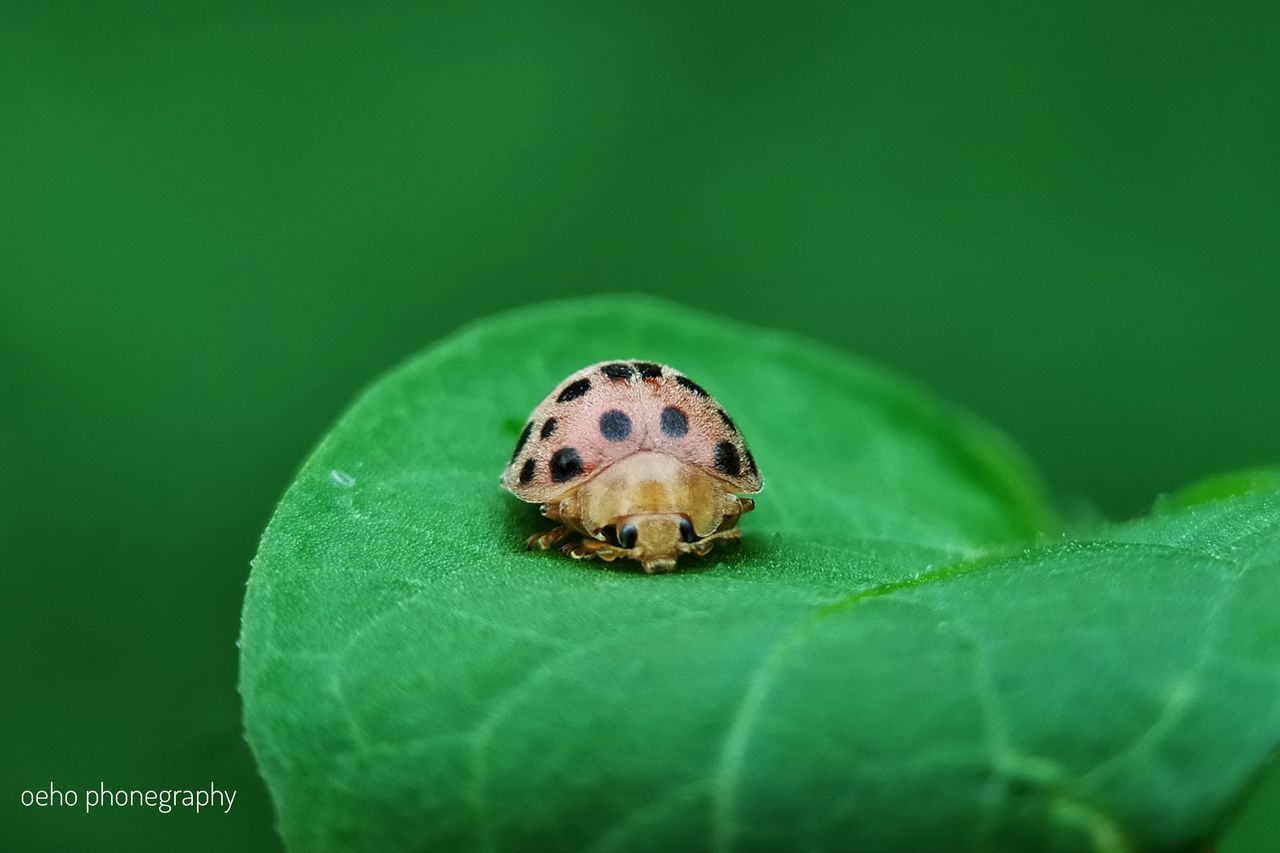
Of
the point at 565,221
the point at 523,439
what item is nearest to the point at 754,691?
the point at 523,439

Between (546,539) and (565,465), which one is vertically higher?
(565,465)

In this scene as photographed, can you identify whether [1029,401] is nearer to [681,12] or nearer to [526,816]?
[681,12]

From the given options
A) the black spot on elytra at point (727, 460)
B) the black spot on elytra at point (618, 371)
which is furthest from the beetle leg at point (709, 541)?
the black spot on elytra at point (618, 371)

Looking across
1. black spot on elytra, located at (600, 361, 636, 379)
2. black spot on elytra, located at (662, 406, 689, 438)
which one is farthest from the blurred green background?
black spot on elytra, located at (662, 406, 689, 438)

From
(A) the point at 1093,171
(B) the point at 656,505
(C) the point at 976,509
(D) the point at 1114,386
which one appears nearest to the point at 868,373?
(C) the point at 976,509

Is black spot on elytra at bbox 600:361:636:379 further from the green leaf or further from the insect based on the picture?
the green leaf

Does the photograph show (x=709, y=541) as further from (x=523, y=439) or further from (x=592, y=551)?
(x=523, y=439)
